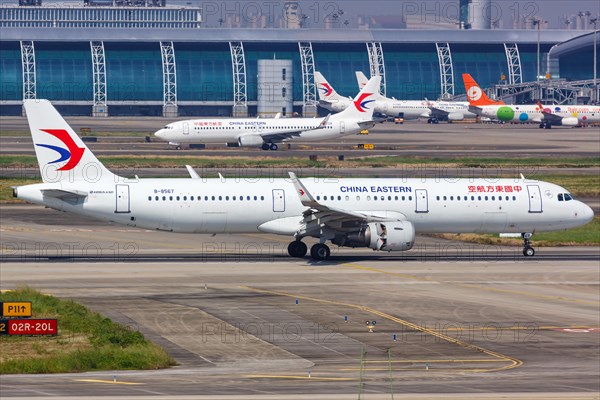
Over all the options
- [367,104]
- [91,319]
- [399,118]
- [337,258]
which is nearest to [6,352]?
[91,319]

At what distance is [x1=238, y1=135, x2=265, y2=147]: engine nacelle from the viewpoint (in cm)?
11912

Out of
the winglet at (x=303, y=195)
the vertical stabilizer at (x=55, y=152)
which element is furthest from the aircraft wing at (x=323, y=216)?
the vertical stabilizer at (x=55, y=152)

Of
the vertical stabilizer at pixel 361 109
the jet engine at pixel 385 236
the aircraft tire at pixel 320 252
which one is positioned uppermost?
the vertical stabilizer at pixel 361 109

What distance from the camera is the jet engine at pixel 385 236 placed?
163 ft

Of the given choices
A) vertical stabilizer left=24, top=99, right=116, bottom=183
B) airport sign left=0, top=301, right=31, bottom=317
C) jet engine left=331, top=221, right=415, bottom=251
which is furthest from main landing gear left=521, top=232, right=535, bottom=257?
airport sign left=0, top=301, right=31, bottom=317

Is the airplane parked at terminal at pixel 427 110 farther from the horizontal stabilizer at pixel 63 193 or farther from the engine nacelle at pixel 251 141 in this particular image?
the horizontal stabilizer at pixel 63 193

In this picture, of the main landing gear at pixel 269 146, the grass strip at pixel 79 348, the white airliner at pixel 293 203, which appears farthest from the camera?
the main landing gear at pixel 269 146

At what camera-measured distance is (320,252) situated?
5094cm

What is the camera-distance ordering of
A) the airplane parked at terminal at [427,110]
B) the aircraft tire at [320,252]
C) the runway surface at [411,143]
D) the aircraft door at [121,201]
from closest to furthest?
the aircraft door at [121,201] → the aircraft tire at [320,252] → the runway surface at [411,143] → the airplane parked at terminal at [427,110]

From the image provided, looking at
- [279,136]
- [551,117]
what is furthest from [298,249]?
[551,117]

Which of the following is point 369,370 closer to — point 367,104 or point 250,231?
point 250,231

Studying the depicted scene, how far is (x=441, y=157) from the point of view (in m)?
108

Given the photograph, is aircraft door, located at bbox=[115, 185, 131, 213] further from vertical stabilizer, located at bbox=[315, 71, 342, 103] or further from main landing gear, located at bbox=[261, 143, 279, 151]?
vertical stabilizer, located at bbox=[315, 71, 342, 103]

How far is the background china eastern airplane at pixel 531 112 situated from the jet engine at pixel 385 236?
124m
